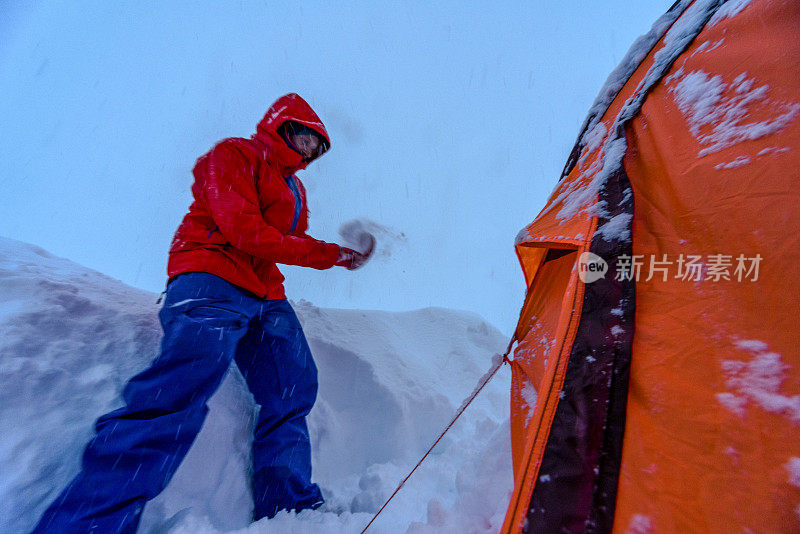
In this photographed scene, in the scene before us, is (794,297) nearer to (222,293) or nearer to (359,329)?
(222,293)

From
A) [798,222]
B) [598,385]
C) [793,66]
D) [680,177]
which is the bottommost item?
[598,385]

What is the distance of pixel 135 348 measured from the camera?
133cm

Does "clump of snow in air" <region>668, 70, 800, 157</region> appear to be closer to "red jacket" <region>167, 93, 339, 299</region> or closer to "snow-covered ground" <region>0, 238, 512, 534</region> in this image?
"snow-covered ground" <region>0, 238, 512, 534</region>

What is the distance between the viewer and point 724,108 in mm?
742

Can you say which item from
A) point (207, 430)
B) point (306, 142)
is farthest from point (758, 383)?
point (306, 142)

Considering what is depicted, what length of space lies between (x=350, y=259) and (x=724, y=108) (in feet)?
4.73

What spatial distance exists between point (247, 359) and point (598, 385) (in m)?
1.44

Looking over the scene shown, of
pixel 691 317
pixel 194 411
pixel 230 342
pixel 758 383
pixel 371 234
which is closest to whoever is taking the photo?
pixel 758 383

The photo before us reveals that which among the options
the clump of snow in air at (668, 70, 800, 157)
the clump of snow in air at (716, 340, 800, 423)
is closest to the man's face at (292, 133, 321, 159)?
the clump of snow in air at (668, 70, 800, 157)

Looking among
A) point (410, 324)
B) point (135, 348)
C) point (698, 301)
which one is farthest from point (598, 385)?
point (410, 324)

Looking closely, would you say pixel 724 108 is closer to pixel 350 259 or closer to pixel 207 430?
pixel 350 259

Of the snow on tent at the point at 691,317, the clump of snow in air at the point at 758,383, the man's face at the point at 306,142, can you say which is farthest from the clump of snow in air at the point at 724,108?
the man's face at the point at 306,142

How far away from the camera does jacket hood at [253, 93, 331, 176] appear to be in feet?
5.16

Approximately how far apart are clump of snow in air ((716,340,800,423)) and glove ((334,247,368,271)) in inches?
54.7
